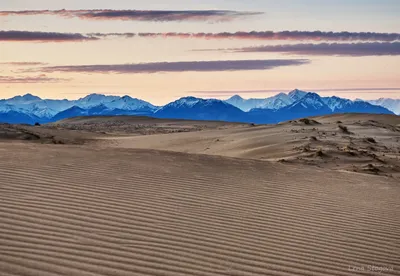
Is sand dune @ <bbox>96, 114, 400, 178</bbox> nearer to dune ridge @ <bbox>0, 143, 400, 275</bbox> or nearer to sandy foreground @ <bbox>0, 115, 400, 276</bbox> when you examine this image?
sandy foreground @ <bbox>0, 115, 400, 276</bbox>

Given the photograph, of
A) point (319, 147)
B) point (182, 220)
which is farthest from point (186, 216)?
point (319, 147)

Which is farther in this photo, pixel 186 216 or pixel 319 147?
pixel 319 147

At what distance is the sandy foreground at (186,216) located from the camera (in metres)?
5.71

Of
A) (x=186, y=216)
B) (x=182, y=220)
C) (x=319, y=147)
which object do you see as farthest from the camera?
(x=319, y=147)

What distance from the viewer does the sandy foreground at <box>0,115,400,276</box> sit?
5.71 meters

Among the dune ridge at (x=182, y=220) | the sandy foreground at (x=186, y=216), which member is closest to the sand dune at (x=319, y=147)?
the sandy foreground at (x=186, y=216)

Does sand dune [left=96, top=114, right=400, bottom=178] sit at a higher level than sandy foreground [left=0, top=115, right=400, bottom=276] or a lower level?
lower

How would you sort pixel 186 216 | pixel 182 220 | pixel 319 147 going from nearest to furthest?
pixel 182 220, pixel 186 216, pixel 319 147

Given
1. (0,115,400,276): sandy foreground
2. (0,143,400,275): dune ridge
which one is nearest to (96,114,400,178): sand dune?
(0,115,400,276): sandy foreground

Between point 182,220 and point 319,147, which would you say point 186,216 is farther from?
point 319,147

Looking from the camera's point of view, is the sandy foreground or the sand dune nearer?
the sandy foreground

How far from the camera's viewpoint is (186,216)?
7539 mm

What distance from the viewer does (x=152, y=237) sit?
6.41 metres

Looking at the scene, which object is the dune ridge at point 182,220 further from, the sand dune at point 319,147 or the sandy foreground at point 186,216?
the sand dune at point 319,147
